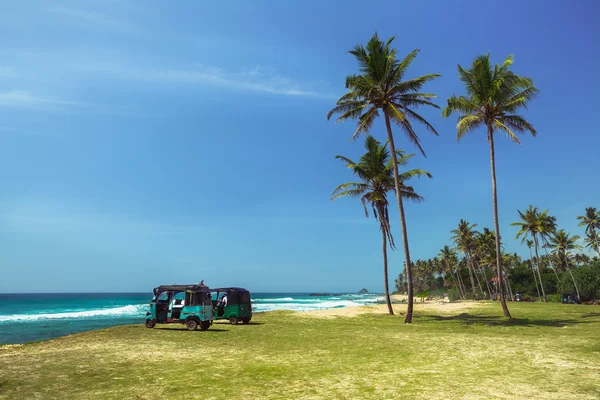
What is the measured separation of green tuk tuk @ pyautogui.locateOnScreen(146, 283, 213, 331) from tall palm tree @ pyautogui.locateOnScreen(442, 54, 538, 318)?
701 inches

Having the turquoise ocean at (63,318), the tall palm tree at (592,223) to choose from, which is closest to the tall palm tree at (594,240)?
the tall palm tree at (592,223)

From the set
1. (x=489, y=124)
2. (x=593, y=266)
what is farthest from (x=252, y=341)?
(x=593, y=266)

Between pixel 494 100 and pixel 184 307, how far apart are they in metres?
22.7

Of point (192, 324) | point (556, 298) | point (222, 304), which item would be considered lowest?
point (556, 298)

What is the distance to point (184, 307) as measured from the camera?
1900cm

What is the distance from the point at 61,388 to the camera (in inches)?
299

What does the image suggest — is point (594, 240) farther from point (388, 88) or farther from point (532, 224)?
point (388, 88)

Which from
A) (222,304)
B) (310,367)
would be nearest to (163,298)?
(222,304)

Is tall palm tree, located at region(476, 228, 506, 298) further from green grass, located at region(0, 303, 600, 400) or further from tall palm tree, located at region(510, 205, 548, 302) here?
green grass, located at region(0, 303, 600, 400)

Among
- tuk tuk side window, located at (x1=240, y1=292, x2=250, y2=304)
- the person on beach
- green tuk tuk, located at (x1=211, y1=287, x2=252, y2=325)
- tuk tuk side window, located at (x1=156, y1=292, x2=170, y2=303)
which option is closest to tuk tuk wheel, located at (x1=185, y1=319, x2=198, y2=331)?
tuk tuk side window, located at (x1=156, y1=292, x2=170, y2=303)

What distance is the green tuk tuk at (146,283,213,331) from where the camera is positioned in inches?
736

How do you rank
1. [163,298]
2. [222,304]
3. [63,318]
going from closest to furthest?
[163,298] → [222,304] → [63,318]

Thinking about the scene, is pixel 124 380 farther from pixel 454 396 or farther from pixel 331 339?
pixel 331 339

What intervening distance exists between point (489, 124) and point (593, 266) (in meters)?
50.5
